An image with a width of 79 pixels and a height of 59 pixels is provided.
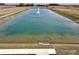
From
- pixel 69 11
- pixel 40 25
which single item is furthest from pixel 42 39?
pixel 69 11

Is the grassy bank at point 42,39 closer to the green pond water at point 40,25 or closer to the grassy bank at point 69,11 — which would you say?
the green pond water at point 40,25

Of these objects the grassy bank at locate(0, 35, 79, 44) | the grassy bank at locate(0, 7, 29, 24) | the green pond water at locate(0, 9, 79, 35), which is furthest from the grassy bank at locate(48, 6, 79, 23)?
the grassy bank at locate(0, 7, 29, 24)

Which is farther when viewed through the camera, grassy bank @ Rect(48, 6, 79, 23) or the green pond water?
grassy bank @ Rect(48, 6, 79, 23)

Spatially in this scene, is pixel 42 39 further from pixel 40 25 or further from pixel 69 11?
pixel 69 11

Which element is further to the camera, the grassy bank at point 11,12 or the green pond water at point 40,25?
the grassy bank at point 11,12

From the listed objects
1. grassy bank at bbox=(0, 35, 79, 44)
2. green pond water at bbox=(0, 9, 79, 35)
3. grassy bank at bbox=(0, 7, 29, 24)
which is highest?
grassy bank at bbox=(0, 7, 29, 24)

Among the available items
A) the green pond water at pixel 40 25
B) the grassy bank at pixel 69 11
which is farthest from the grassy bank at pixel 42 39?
the grassy bank at pixel 69 11

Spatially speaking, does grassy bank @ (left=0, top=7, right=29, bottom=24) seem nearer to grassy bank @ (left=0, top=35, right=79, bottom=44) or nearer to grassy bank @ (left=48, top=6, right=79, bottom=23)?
grassy bank @ (left=0, top=35, right=79, bottom=44)

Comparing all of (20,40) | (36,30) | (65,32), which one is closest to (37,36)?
(36,30)
